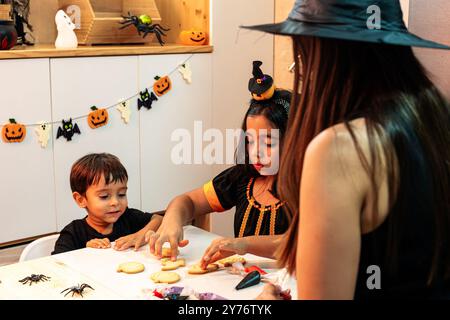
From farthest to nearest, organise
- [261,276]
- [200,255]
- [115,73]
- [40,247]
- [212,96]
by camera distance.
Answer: [212,96], [115,73], [40,247], [200,255], [261,276]

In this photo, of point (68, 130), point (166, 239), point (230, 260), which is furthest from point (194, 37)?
point (230, 260)

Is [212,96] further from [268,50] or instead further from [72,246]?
[72,246]

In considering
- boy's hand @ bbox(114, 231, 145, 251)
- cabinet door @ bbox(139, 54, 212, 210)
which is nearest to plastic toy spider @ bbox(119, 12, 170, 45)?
cabinet door @ bbox(139, 54, 212, 210)

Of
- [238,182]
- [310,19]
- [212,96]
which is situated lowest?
[238,182]

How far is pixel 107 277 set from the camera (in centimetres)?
148

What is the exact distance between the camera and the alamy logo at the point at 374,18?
0.90 metres

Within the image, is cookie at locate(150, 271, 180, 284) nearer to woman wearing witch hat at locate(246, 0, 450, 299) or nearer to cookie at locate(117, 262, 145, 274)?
cookie at locate(117, 262, 145, 274)

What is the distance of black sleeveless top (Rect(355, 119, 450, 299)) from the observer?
85 centimetres

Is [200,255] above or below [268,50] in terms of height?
below

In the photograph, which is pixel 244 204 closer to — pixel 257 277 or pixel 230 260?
pixel 230 260

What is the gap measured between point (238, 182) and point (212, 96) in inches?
50.6

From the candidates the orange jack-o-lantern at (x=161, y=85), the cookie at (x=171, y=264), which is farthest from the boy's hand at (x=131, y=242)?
the orange jack-o-lantern at (x=161, y=85)
